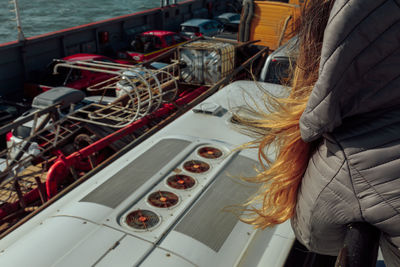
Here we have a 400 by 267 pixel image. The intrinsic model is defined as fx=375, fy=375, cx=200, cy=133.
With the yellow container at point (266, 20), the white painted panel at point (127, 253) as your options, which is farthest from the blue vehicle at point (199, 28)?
the white painted panel at point (127, 253)

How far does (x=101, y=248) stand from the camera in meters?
2.53

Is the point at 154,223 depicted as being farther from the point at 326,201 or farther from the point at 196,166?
the point at 326,201

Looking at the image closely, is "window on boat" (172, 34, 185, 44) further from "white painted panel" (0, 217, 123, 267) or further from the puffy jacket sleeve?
the puffy jacket sleeve

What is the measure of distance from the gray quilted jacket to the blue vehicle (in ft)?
55.2

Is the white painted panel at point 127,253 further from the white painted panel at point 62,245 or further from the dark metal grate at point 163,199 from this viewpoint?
the dark metal grate at point 163,199

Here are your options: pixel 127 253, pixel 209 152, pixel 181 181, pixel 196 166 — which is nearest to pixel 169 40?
pixel 209 152

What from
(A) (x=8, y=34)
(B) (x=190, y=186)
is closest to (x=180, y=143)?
(B) (x=190, y=186)

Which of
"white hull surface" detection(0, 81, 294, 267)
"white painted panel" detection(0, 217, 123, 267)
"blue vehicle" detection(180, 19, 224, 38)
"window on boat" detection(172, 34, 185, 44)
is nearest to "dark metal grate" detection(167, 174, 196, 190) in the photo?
"white hull surface" detection(0, 81, 294, 267)

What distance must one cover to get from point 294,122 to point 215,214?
159cm

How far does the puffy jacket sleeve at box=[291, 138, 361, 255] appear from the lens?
4.26 ft

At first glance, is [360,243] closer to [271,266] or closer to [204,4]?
[271,266]

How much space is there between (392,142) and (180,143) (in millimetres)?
2965

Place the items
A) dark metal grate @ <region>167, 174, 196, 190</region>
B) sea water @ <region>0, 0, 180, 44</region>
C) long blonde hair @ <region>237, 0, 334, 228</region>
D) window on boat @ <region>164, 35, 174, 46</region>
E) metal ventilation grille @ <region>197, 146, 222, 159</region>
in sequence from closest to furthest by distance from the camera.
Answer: long blonde hair @ <region>237, 0, 334, 228</region> < dark metal grate @ <region>167, 174, 196, 190</region> < metal ventilation grille @ <region>197, 146, 222, 159</region> < window on boat @ <region>164, 35, 174, 46</region> < sea water @ <region>0, 0, 180, 44</region>

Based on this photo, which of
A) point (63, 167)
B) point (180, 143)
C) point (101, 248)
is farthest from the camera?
point (63, 167)
